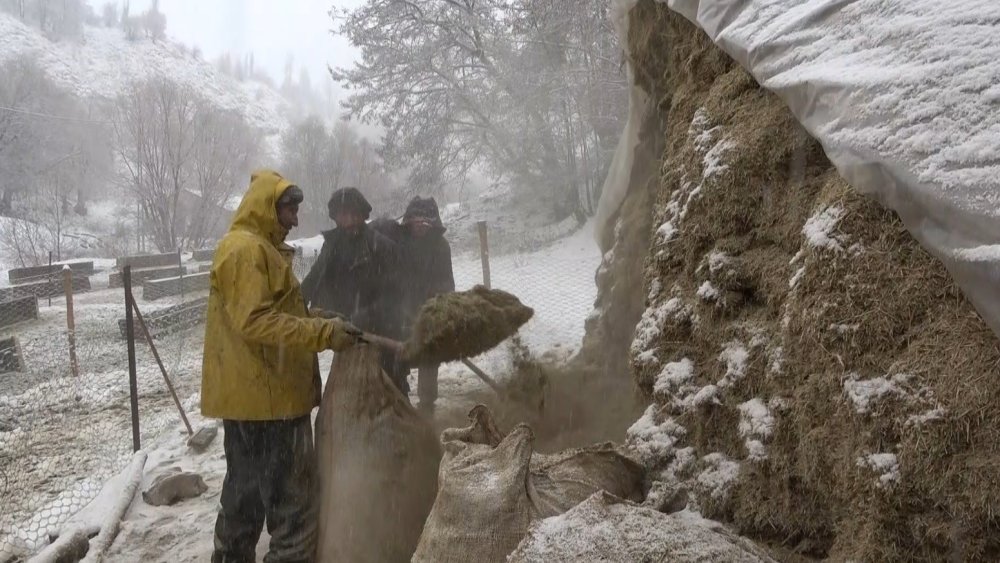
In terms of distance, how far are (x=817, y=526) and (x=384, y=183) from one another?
33.6ft

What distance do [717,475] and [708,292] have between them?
25.5 inches

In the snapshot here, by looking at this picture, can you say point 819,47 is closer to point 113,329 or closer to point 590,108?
point 113,329

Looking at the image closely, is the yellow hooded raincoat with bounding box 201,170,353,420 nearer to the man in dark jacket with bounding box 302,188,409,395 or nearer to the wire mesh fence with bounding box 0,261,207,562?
the man in dark jacket with bounding box 302,188,409,395

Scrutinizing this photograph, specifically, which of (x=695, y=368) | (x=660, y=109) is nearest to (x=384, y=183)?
(x=660, y=109)

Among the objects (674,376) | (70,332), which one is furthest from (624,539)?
(70,332)

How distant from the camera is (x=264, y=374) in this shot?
2662mm

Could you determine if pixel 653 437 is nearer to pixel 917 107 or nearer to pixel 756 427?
pixel 756 427

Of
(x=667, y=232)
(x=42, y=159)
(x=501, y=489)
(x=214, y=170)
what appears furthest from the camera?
(x=42, y=159)

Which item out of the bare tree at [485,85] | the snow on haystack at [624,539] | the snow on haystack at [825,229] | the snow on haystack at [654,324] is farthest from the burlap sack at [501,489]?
the bare tree at [485,85]

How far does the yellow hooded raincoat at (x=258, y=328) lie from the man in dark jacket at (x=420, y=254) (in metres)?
1.45

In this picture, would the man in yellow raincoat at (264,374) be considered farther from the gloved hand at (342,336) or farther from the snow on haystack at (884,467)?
the snow on haystack at (884,467)

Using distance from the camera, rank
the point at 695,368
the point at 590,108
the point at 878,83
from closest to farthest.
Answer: the point at 878,83, the point at 695,368, the point at 590,108

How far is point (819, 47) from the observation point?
1.84 m

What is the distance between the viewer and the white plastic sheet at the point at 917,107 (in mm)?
1330
